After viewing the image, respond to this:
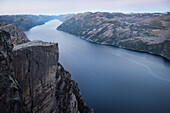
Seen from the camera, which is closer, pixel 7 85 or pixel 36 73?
pixel 7 85

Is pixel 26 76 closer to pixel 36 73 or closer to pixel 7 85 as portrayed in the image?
pixel 36 73

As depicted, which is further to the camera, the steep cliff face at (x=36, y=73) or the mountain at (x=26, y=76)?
the steep cliff face at (x=36, y=73)

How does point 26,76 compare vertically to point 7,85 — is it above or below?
below

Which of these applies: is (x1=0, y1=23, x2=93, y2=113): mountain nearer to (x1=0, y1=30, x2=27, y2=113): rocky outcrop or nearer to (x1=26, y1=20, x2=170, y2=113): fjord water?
(x1=0, y1=30, x2=27, y2=113): rocky outcrop

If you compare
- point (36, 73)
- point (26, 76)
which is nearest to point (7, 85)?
point (26, 76)

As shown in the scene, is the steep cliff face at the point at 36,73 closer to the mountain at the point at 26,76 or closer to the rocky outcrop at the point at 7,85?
the mountain at the point at 26,76

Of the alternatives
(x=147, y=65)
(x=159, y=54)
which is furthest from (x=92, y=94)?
(x=159, y=54)

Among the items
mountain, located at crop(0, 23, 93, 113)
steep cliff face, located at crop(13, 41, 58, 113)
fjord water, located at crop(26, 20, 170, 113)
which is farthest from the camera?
fjord water, located at crop(26, 20, 170, 113)

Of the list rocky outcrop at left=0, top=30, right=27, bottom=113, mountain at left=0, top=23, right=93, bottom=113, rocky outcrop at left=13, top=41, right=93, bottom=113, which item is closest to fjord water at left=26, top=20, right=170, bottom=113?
rocky outcrop at left=13, top=41, right=93, bottom=113

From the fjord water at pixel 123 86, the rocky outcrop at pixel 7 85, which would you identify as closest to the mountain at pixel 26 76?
the rocky outcrop at pixel 7 85
